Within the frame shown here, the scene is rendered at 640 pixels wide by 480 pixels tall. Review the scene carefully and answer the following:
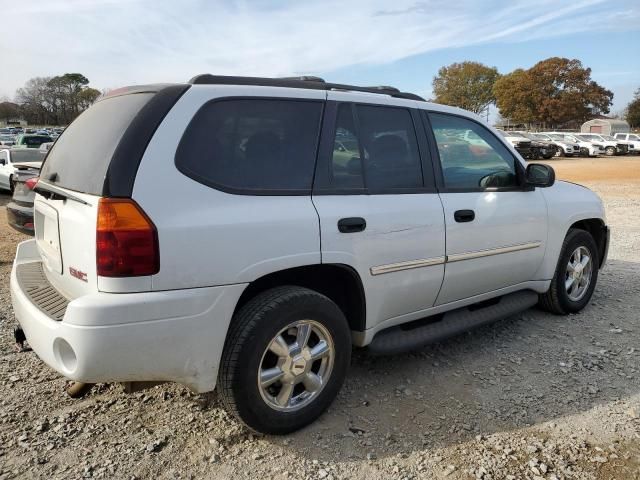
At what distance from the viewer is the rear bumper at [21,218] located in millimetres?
6293

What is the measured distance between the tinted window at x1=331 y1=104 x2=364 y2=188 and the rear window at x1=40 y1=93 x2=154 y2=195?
3.42ft

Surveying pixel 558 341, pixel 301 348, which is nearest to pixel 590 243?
pixel 558 341

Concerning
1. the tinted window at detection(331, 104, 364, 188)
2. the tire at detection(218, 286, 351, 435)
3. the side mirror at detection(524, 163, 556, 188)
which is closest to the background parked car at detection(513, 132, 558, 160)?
the side mirror at detection(524, 163, 556, 188)

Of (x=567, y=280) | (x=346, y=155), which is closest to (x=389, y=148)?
(x=346, y=155)

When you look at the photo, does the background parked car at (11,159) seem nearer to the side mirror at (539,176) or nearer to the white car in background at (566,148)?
the side mirror at (539,176)

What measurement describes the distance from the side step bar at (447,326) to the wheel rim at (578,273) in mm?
541

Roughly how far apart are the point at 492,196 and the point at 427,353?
124 cm

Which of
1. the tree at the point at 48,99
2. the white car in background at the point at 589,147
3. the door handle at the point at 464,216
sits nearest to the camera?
the door handle at the point at 464,216

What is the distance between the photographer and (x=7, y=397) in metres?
3.21

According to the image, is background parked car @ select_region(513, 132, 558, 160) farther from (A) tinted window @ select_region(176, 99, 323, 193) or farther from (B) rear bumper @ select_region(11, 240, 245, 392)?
(B) rear bumper @ select_region(11, 240, 245, 392)

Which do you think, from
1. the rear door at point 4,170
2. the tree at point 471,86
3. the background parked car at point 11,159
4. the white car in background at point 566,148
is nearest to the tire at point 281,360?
the background parked car at point 11,159

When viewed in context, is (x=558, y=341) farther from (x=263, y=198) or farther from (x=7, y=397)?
(x=7, y=397)

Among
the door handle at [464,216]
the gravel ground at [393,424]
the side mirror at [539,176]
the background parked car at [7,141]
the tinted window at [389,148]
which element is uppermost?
the tinted window at [389,148]

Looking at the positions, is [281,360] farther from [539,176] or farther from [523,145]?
[523,145]
